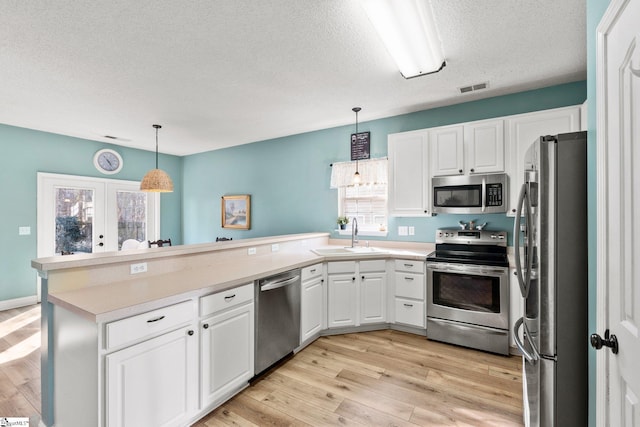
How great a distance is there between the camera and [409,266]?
10.5 feet

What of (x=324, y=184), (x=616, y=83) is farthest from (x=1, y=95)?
(x=616, y=83)

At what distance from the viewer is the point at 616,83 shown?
1.01m

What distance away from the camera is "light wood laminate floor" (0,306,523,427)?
194cm

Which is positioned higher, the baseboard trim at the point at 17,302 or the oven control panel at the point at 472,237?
the oven control panel at the point at 472,237

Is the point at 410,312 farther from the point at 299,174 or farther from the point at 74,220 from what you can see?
the point at 74,220

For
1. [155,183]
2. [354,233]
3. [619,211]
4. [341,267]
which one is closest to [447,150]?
[354,233]

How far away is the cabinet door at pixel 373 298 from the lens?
3.30 m

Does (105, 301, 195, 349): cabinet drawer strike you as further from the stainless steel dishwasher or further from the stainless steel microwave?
the stainless steel microwave

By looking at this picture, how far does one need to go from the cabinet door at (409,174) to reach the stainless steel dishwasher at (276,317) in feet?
5.15

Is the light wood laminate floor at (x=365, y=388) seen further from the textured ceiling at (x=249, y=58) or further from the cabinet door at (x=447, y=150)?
the textured ceiling at (x=249, y=58)

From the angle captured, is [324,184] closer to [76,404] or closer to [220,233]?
[220,233]

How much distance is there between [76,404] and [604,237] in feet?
8.46

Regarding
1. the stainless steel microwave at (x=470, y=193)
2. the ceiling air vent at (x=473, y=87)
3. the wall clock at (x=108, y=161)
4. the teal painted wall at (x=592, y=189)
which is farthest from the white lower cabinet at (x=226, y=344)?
the wall clock at (x=108, y=161)

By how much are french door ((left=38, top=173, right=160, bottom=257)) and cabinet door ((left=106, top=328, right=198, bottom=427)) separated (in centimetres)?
351
